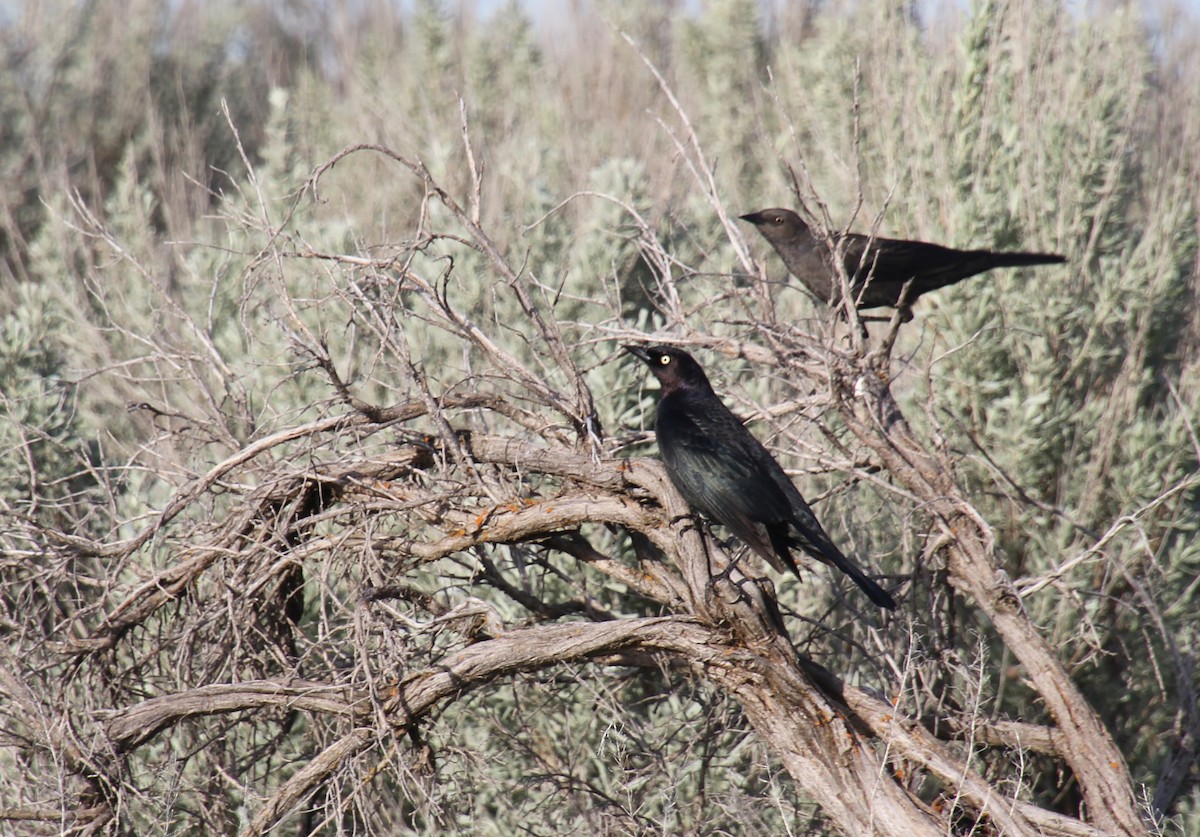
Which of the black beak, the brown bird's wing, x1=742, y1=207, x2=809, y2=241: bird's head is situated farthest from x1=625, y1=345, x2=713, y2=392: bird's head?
x1=742, y1=207, x2=809, y2=241: bird's head

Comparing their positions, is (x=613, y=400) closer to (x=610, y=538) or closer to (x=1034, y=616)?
(x=610, y=538)

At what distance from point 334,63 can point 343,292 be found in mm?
13720

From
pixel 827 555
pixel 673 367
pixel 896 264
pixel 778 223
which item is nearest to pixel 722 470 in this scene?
pixel 827 555

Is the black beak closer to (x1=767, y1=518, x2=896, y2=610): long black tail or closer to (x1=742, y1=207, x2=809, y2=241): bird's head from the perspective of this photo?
(x1=767, y1=518, x2=896, y2=610): long black tail

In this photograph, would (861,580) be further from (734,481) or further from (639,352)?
(639,352)

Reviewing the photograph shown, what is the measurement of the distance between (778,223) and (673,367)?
Result: 1.51 m

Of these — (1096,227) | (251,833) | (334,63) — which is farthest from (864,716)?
(334,63)

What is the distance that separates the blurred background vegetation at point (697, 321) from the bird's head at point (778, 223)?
0.33 metres

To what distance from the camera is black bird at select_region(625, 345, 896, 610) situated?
3441mm

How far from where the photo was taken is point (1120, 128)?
7.96 metres

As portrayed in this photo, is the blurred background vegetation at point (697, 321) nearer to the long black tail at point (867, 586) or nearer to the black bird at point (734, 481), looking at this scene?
the black bird at point (734, 481)

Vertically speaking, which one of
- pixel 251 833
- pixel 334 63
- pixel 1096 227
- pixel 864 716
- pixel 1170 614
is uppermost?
pixel 1096 227

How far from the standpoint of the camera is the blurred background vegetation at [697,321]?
13.3ft

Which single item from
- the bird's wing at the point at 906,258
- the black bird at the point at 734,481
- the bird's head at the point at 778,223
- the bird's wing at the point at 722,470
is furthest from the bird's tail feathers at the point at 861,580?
the bird's head at the point at 778,223
